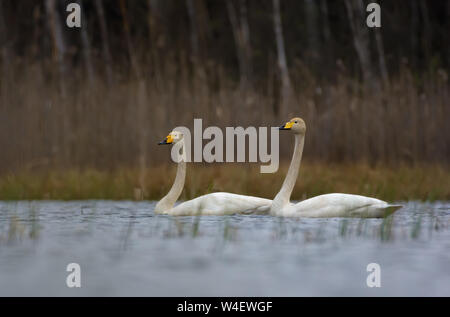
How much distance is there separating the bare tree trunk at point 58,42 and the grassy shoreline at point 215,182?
1510mm

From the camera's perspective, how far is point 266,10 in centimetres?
2683

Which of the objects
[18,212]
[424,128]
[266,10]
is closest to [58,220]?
[18,212]

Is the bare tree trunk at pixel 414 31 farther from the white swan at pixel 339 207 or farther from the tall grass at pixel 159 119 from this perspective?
the white swan at pixel 339 207

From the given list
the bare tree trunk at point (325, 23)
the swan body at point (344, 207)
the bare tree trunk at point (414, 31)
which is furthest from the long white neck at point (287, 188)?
the bare tree trunk at point (325, 23)

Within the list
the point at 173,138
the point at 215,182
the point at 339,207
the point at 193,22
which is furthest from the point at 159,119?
the point at 193,22

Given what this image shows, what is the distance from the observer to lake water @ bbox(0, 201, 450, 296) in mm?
4973

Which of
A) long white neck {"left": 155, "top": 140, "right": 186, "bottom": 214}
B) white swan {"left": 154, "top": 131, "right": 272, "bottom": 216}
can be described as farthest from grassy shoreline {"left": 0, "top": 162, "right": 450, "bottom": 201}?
white swan {"left": 154, "top": 131, "right": 272, "bottom": 216}

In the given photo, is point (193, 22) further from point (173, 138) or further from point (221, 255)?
point (221, 255)

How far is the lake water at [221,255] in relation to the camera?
4.97m

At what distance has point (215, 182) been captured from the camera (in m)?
10.1

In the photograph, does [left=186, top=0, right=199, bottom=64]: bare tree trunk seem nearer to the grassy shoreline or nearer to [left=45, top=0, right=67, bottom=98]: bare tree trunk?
[left=45, top=0, right=67, bottom=98]: bare tree trunk

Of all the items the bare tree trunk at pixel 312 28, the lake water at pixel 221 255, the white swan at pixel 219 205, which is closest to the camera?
the lake water at pixel 221 255

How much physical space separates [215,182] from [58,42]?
7.65 m

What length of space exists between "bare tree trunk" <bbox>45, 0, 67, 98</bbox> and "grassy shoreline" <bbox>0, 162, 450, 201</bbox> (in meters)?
1.51
